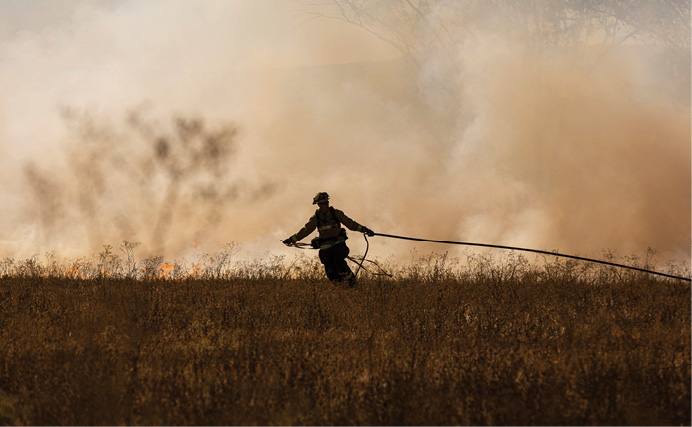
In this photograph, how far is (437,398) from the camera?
13.5 feet

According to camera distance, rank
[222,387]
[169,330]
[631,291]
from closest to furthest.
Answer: [222,387]
[169,330]
[631,291]

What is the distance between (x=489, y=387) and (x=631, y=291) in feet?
16.6

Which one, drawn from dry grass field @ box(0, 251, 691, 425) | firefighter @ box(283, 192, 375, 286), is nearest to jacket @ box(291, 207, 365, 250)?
firefighter @ box(283, 192, 375, 286)

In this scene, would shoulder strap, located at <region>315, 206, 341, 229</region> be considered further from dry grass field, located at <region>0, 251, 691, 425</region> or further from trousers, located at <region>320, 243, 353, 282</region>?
dry grass field, located at <region>0, 251, 691, 425</region>

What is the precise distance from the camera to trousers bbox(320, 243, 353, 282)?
952cm

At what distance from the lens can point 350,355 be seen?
5.09 metres

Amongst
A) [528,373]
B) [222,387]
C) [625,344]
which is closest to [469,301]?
[625,344]

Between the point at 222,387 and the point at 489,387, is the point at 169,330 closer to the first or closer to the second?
the point at 222,387

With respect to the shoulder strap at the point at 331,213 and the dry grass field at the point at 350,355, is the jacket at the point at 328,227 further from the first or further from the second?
the dry grass field at the point at 350,355

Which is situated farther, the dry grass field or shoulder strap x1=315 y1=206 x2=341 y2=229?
shoulder strap x1=315 y1=206 x2=341 y2=229

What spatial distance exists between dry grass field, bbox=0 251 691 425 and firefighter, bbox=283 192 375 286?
2.48 feet

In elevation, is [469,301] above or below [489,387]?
above

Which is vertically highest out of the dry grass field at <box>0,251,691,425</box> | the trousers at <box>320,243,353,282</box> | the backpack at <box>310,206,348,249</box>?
the backpack at <box>310,206,348,249</box>

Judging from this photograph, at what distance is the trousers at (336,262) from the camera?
952 centimetres
